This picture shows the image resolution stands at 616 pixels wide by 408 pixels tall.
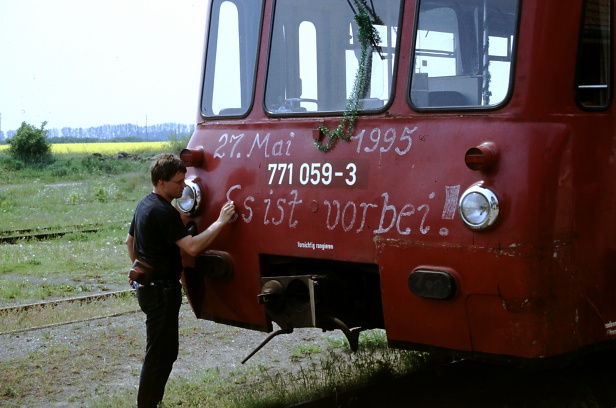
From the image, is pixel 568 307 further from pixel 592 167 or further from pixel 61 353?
pixel 61 353

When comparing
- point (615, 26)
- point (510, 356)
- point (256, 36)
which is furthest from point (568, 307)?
point (256, 36)

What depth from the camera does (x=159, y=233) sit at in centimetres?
578

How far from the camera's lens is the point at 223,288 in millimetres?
6109

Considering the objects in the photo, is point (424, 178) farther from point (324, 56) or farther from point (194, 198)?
point (194, 198)

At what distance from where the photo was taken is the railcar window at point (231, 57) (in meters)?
6.25

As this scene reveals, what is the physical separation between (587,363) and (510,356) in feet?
7.93

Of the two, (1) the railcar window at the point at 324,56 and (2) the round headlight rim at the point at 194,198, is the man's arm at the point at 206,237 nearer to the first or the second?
(2) the round headlight rim at the point at 194,198

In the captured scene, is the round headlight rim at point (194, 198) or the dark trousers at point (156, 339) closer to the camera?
the dark trousers at point (156, 339)

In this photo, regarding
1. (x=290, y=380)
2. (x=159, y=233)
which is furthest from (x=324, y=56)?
(x=290, y=380)

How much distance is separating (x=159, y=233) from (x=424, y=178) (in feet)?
5.67

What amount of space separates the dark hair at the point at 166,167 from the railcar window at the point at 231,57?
0.66 meters

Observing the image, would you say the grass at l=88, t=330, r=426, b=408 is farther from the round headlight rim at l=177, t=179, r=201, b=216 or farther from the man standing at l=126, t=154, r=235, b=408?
the round headlight rim at l=177, t=179, r=201, b=216

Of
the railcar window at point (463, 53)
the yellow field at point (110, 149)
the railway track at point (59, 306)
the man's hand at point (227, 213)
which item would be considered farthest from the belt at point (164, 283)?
the yellow field at point (110, 149)

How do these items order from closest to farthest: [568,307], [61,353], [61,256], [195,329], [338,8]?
[568,307], [338,8], [61,353], [195,329], [61,256]
